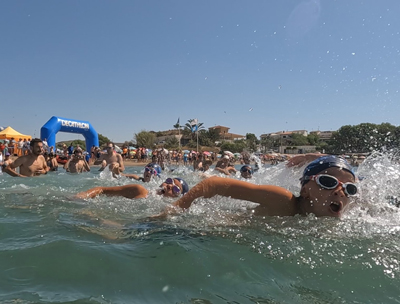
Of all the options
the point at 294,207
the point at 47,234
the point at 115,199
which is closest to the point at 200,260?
the point at 294,207

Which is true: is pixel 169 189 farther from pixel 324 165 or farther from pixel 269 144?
pixel 269 144

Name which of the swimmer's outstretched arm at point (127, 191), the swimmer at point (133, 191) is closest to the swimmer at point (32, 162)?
the swimmer at point (133, 191)

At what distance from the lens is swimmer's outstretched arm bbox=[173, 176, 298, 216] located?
2912 millimetres

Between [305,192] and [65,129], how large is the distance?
22911 millimetres

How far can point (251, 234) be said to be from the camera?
299 centimetres

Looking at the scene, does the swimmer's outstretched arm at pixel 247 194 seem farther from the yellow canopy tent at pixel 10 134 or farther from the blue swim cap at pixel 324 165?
the yellow canopy tent at pixel 10 134

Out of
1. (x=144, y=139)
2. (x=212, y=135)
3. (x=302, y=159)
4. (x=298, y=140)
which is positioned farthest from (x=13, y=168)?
(x=298, y=140)

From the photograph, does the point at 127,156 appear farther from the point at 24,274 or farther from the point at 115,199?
the point at 24,274

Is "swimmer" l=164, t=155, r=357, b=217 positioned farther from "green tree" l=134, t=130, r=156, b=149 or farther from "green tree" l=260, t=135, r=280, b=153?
"green tree" l=260, t=135, r=280, b=153

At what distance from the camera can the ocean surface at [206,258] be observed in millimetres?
1959

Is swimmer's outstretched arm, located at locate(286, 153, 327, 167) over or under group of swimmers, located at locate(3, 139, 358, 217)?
over

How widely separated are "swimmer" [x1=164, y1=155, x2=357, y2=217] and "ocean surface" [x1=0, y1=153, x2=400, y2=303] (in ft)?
0.39

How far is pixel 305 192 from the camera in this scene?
319 cm

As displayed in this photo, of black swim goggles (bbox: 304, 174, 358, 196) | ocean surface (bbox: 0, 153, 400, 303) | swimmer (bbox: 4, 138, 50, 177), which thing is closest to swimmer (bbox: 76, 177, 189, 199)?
ocean surface (bbox: 0, 153, 400, 303)
